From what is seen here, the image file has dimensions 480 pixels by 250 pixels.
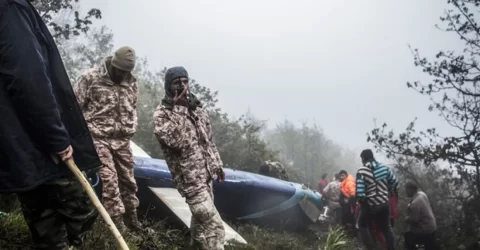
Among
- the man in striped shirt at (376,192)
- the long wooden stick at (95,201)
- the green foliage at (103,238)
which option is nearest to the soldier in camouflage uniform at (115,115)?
the green foliage at (103,238)

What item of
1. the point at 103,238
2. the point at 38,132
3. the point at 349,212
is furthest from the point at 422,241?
the point at 38,132

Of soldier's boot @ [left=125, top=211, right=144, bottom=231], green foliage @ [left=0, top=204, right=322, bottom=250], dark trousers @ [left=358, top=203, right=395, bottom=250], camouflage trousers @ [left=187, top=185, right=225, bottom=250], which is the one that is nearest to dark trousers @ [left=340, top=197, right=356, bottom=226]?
dark trousers @ [left=358, top=203, right=395, bottom=250]

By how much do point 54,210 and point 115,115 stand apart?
215 cm

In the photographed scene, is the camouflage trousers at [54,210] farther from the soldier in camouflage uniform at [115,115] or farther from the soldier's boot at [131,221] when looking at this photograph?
the soldier's boot at [131,221]

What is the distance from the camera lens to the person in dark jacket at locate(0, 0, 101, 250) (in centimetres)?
189

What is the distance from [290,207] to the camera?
27.2 ft

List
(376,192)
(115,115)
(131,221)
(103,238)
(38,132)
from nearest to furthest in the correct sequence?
(38,132) → (103,238) → (115,115) → (131,221) → (376,192)

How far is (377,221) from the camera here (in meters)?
7.30

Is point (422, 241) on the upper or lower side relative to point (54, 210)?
lower

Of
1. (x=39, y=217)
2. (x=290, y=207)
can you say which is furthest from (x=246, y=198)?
(x=39, y=217)

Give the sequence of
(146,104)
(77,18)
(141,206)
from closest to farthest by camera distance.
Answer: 1. (141,206)
2. (77,18)
3. (146,104)

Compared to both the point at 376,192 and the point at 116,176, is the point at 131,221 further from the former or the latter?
the point at 376,192

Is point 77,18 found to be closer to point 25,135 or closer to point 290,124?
point 25,135

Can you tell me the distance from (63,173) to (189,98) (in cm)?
231
